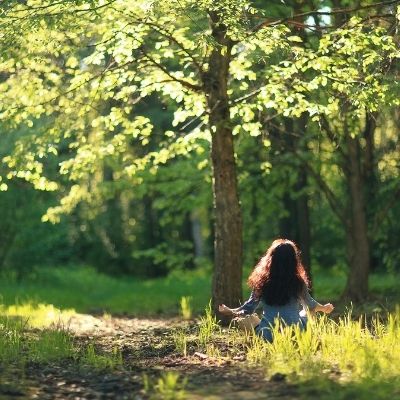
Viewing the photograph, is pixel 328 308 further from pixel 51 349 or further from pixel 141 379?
pixel 51 349

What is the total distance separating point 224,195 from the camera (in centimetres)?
1036

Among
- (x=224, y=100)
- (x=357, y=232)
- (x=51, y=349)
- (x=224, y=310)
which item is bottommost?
(x=51, y=349)

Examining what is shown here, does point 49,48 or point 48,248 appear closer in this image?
point 49,48

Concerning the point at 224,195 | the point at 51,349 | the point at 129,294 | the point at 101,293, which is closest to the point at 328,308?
the point at 51,349

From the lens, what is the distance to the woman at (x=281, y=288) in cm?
780

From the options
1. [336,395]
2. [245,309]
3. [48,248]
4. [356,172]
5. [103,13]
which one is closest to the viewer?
[336,395]

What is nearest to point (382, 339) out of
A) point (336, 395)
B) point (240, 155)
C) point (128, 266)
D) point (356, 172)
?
point (336, 395)

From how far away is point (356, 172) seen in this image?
1433 centimetres

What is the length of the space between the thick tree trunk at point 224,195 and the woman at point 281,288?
2.48 m

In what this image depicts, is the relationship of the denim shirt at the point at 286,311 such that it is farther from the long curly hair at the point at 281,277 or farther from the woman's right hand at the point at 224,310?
the woman's right hand at the point at 224,310

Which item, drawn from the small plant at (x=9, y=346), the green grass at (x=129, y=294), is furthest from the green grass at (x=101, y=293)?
the small plant at (x=9, y=346)

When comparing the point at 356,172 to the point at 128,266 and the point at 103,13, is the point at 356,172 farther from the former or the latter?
the point at 128,266

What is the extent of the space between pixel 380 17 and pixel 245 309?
4.55 meters

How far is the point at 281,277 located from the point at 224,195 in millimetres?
2741
